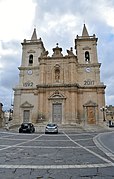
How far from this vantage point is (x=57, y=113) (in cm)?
4247

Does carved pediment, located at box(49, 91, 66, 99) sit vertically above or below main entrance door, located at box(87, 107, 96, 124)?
above

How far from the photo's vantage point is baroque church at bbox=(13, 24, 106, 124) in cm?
4203

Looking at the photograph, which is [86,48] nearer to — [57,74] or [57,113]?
[57,74]

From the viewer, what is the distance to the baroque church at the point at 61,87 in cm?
4203

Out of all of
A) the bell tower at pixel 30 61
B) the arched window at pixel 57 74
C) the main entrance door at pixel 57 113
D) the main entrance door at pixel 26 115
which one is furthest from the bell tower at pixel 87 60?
the main entrance door at pixel 26 115

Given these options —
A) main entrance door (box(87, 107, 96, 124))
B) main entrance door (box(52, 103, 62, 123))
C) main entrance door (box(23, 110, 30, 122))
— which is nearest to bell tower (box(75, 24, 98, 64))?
main entrance door (box(87, 107, 96, 124))

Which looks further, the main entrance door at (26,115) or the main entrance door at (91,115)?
the main entrance door at (26,115)

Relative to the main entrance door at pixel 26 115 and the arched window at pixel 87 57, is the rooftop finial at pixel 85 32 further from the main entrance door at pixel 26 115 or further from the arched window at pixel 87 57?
the main entrance door at pixel 26 115

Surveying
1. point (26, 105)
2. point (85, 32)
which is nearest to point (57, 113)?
point (26, 105)

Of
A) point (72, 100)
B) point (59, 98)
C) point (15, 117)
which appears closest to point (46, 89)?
point (59, 98)

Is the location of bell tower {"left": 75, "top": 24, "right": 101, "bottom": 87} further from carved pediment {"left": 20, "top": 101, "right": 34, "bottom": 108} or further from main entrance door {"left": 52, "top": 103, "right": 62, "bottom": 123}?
carved pediment {"left": 20, "top": 101, "right": 34, "bottom": 108}

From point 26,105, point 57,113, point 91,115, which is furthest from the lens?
point 26,105

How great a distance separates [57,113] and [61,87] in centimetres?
531

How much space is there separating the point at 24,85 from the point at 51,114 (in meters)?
9.17
